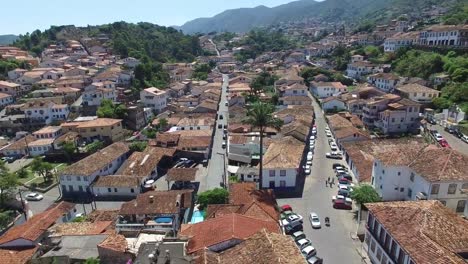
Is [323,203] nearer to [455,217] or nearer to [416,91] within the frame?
[455,217]

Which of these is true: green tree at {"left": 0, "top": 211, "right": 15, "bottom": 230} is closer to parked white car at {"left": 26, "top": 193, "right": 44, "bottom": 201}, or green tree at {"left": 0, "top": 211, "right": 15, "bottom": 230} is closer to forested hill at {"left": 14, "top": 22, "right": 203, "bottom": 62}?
parked white car at {"left": 26, "top": 193, "right": 44, "bottom": 201}

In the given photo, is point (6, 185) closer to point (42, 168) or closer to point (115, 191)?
point (42, 168)

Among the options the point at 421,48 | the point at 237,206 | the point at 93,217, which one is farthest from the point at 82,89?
the point at 421,48

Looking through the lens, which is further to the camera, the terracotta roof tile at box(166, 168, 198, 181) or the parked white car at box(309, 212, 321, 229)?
the terracotta roof tile at box(166, 168, 198, 181)

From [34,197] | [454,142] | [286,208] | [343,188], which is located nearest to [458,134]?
[454,142]

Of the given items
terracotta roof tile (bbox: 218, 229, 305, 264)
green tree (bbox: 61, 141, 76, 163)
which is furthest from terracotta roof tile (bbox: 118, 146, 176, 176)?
terracotta roof tile (bbox: 218, 229, 305, 264)

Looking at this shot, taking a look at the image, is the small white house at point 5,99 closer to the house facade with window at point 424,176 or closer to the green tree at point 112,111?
the green tree at point 112,111

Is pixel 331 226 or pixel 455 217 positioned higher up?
pixel 455 217
